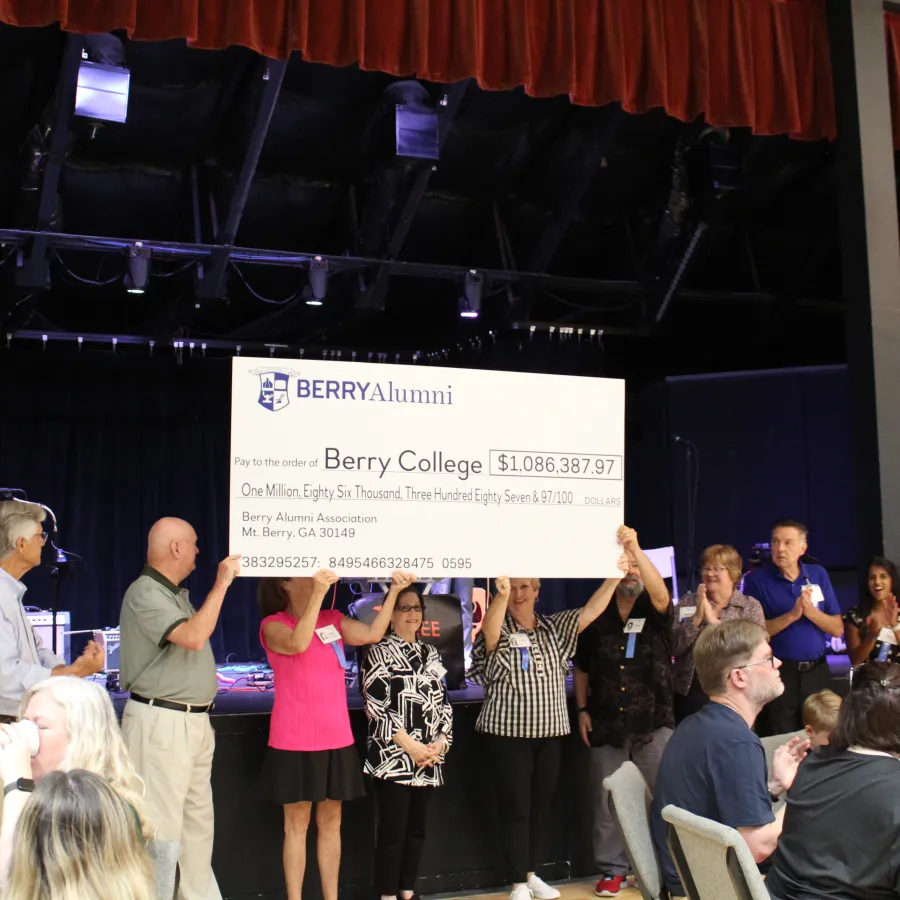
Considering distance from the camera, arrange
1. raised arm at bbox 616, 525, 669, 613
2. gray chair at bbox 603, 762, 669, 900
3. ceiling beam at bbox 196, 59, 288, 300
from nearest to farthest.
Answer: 1. gray chair at bbox 603, 762, 669, 900
2. raised arm at bbox 616, 525, 669, 613
3. ceiling beam at bbox 196, 59, 288, 300

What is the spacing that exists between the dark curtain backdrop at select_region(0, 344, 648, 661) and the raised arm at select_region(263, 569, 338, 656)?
17.0 ft

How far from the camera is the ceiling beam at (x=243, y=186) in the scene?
5895 millimetres

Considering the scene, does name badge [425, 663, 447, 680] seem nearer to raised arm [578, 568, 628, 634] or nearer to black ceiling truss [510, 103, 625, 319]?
raised arm [578, 568, 628, 634]

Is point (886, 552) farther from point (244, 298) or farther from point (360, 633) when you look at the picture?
point (244, 298)

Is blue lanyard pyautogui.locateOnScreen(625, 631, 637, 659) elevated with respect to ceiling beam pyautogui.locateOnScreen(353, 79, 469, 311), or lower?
lower

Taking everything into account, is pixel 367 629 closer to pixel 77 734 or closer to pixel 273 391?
pixel 273 391

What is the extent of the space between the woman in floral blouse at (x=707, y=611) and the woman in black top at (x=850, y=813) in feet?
7.18

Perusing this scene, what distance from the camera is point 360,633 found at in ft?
14.0

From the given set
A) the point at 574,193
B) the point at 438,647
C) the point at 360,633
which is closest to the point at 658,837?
the point at 360,633

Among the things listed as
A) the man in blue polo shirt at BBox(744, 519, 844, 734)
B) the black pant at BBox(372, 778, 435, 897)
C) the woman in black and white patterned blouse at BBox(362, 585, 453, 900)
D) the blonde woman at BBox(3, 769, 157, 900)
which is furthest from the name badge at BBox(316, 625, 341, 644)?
the blonde woman at BBox(3, 769, 157, 900)

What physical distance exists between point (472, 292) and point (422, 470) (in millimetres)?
4395

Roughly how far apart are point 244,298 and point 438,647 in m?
4.61

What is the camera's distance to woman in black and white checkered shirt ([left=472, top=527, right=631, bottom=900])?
4.56 metres

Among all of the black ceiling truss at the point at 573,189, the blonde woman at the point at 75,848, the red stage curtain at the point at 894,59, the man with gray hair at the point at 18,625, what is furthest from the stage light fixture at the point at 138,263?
the blonde woman at the point at 75,848
